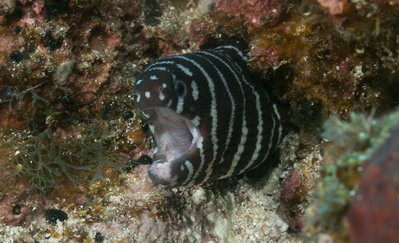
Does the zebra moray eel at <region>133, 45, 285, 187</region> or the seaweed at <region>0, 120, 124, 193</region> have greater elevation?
the zebra moray eel at <region>133, 45, 285, 187</region>

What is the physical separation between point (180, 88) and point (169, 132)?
706mm

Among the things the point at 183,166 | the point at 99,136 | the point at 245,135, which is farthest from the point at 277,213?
the point at 99,136

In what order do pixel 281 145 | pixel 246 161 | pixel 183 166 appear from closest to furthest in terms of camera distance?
pixel 183 166 < pixel 246 161 < pixel 281 145

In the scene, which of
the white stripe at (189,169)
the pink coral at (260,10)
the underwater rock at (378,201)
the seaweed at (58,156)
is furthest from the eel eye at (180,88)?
the underwater rock at (378,201)

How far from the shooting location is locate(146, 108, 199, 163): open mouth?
352 cm

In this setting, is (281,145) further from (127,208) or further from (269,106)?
(127,208)

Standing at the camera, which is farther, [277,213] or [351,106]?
[277,213]

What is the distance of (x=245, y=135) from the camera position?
3.61 m

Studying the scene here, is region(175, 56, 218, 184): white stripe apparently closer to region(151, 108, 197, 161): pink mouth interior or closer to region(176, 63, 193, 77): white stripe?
region(176, 63, 193, 77): white stripe

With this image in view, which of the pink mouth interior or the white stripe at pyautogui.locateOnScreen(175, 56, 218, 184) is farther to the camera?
the pink mouth interior

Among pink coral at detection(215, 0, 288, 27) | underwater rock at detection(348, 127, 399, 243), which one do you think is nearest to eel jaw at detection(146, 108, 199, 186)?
pink coral at detection(215, 0, 288, 27)

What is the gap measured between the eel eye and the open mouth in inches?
19.0

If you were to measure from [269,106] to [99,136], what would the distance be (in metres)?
1.98

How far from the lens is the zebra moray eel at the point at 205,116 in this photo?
307cm
